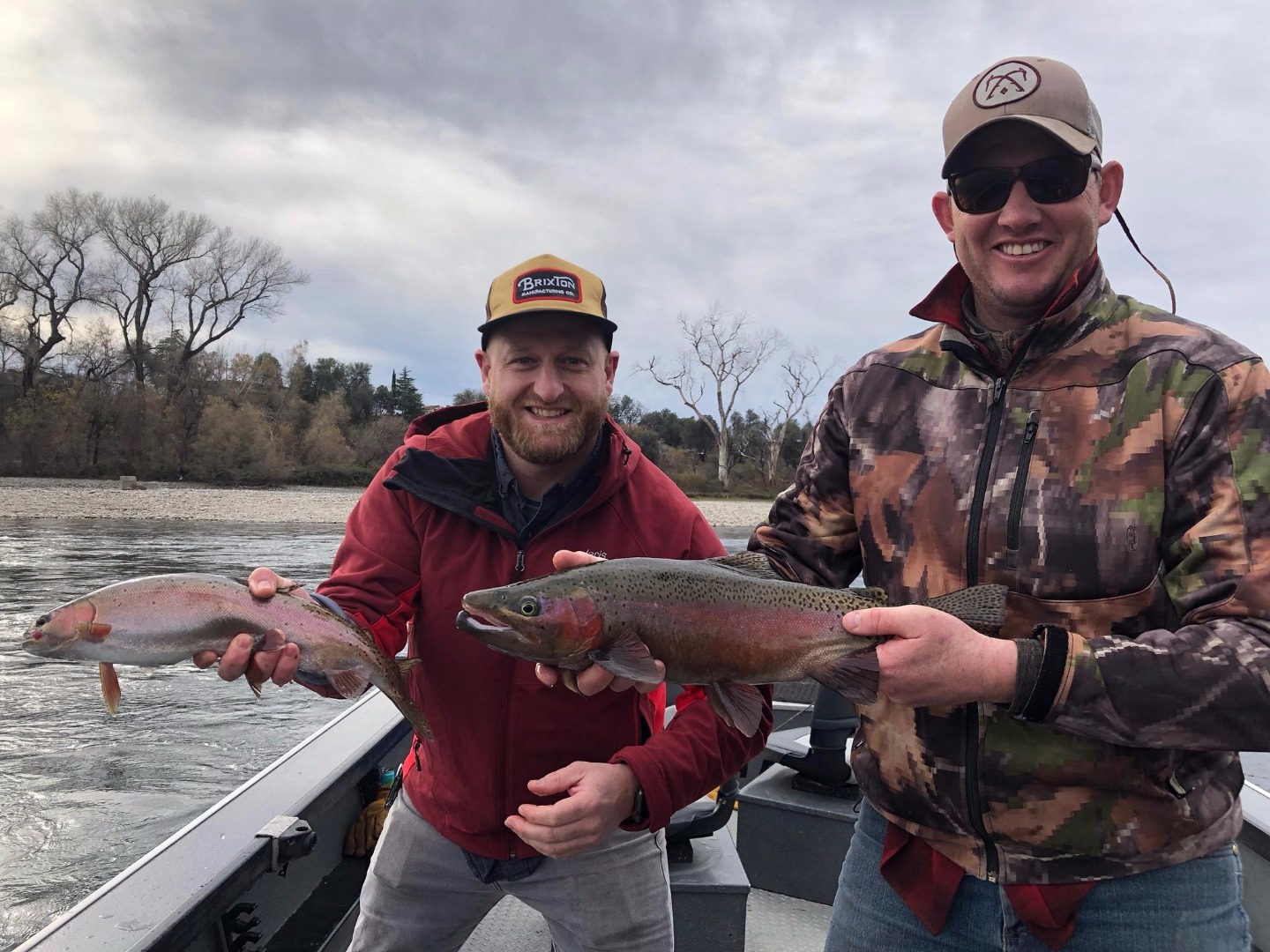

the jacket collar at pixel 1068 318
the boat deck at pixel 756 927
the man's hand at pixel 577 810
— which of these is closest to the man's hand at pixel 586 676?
the man's hand at pixel 577 810

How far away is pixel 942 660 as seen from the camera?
195cm

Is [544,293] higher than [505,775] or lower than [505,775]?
higher

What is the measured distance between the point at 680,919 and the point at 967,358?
2.81 metres

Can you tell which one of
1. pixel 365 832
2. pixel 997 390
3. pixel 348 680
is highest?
pixel 997 390

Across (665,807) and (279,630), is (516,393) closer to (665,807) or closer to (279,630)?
(279,630)

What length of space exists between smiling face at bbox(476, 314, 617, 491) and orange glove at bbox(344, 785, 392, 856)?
2.55 metres

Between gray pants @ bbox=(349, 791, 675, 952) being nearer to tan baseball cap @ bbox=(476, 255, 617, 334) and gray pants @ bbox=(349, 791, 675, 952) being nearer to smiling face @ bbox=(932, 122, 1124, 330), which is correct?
tan baseball cap @ bbox=(476, 255, 617, 334)

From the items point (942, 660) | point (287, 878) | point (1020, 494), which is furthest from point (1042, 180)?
point (287, 878)

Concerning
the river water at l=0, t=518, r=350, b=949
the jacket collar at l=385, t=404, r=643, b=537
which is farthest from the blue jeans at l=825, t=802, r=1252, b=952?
the river water at l=0, t=518, r=350, b=949

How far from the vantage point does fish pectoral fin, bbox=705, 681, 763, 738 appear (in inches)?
103

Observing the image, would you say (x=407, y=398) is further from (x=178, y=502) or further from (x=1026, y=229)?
(x=1026, y=229)

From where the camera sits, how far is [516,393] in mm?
3170

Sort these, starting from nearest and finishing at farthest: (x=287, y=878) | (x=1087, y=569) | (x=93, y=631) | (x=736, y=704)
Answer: (x=1087, y=569), (x=736, y=704), (x=93, y=631), (x=287, y=878)

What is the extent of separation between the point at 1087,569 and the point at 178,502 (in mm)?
44167
